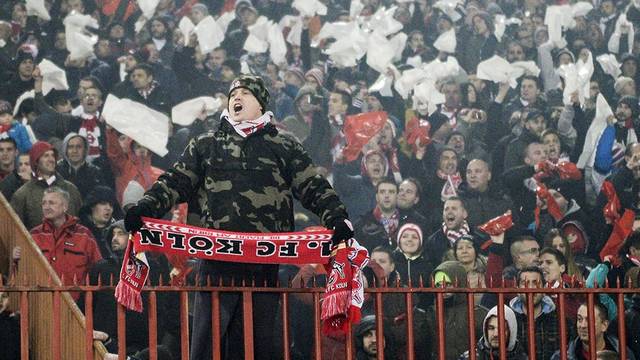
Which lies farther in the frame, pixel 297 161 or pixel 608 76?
pixel 608 76

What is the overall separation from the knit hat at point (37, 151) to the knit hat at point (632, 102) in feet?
15.5

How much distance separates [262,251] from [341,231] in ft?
1.18

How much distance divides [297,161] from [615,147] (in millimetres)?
5000

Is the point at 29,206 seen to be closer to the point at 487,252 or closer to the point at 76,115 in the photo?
the point at 76,115

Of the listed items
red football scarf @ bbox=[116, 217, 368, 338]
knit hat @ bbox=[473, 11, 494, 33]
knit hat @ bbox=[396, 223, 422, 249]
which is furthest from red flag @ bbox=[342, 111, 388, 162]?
red football scarf @ bbox=[116, 217, 368, 338]

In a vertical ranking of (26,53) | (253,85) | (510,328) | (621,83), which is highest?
(26,53)

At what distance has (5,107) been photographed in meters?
8.85

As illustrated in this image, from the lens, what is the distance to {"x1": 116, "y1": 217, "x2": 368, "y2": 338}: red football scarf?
504 centimetres

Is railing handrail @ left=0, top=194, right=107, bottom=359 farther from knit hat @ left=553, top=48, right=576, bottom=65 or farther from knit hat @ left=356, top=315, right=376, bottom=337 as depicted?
knit hat @ left=553, top=48, right=576, bottom=65

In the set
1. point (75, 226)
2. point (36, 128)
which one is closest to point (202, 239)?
point (75, 226)

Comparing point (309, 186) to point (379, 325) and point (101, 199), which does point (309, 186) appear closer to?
point (379, 325)

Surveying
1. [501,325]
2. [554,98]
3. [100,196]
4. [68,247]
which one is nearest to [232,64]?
[100,196]

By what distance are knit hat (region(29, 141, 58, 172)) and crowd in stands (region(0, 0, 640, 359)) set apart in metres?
0.02

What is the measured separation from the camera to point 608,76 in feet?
32.5
